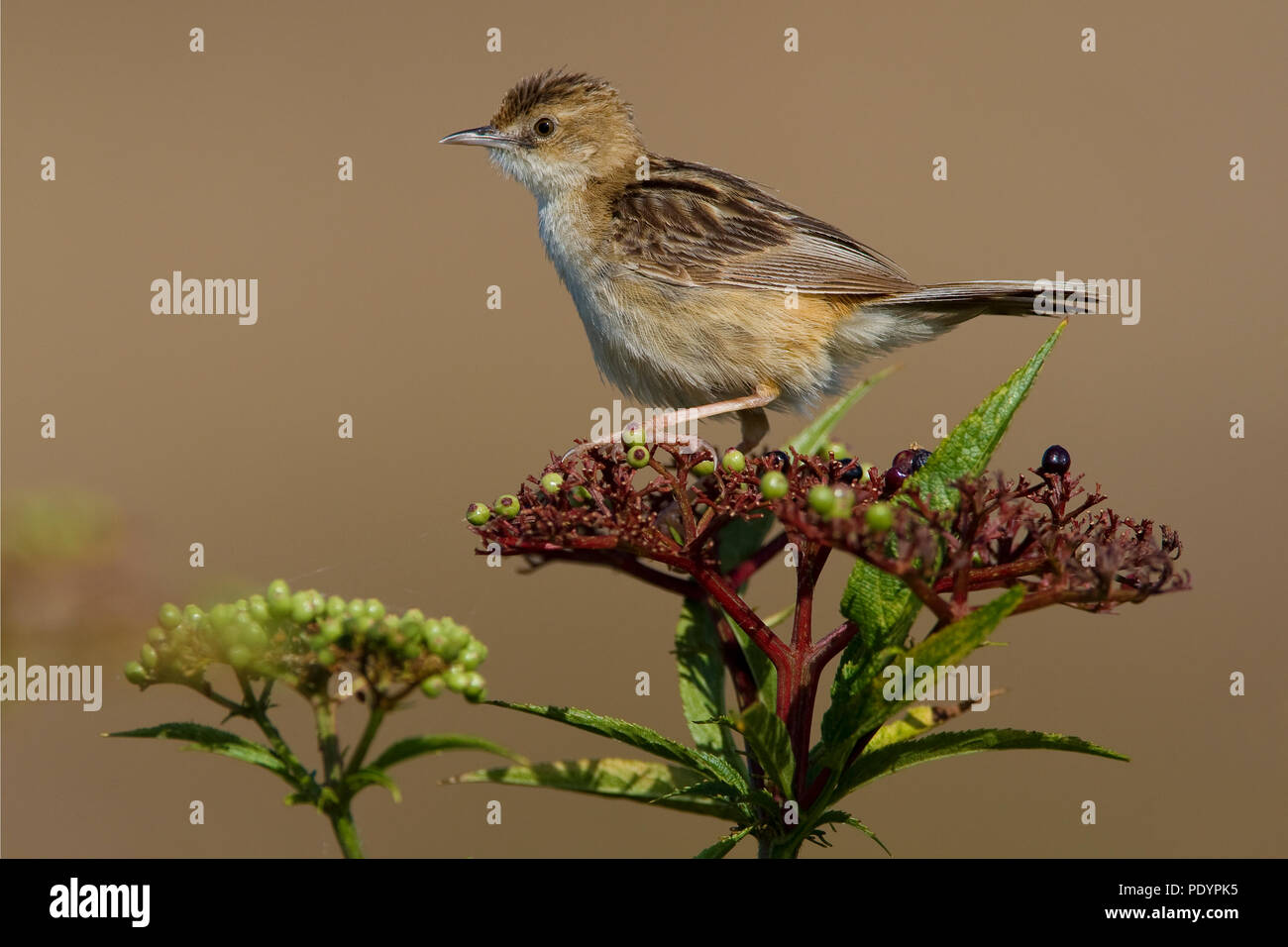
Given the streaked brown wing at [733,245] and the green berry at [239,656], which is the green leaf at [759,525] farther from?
the streaked brown wing at [733,245]

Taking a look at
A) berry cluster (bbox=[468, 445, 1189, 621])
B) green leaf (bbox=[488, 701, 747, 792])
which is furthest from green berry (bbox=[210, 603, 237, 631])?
berry cluster (bbox=[468, 445, 1189, 621])

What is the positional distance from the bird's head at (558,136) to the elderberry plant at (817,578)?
140 inches

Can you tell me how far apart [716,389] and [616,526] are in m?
2.95

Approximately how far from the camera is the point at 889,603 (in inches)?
92.4

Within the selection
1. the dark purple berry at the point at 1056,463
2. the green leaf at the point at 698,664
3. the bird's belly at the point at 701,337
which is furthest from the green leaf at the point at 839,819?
the bird's belly at the point at 701,337

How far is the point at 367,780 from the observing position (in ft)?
6.62

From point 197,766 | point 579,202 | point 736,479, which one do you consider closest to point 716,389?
point 579,202

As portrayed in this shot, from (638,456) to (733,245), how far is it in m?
2.97

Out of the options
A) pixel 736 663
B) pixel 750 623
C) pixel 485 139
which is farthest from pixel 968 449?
pixel 485 139

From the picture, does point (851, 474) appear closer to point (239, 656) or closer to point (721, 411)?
point (239, 656)

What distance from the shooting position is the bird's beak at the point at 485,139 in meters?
6.20

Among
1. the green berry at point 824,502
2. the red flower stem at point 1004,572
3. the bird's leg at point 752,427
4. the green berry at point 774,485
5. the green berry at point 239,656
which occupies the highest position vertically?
the bird's leg at point 752,427

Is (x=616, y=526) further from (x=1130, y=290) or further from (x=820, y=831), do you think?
(x=1130, y=290)

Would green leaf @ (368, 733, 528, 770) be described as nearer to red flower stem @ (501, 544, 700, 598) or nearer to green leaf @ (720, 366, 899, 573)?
red flower stem @ (501, 544, 700, 598)
